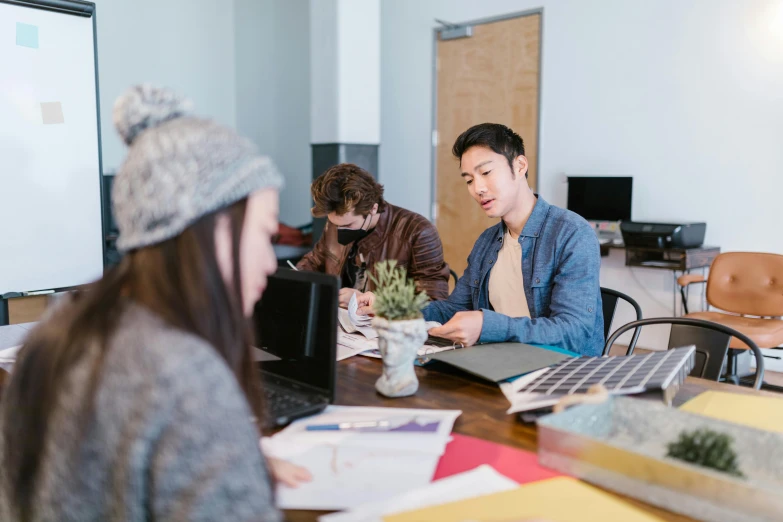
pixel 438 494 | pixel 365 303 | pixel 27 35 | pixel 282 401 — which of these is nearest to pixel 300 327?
pixel 282 401

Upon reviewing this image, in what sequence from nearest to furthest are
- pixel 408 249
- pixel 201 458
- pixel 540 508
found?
pixel 201 458 < pixel 540 508 < pixel 408 249

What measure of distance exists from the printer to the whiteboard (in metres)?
3.10

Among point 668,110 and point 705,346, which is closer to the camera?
point 705,346

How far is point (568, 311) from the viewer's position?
173 centimetres

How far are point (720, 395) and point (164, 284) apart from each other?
1.05m

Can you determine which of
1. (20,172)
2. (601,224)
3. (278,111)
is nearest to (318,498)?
(20,172)

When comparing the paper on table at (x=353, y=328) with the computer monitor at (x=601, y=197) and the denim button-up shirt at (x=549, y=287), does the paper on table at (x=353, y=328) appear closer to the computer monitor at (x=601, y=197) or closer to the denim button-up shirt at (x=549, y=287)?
the denim button-up shirt at (x=549, y=287)

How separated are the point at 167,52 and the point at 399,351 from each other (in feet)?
18.6

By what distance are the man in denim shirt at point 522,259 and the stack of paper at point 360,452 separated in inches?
23.5

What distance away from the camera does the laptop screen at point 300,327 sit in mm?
1220

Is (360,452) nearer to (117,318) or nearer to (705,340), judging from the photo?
(117,318)

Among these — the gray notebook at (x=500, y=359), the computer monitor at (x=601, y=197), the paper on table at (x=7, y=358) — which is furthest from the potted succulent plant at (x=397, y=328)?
the computer monitor at (x=601, y=197)

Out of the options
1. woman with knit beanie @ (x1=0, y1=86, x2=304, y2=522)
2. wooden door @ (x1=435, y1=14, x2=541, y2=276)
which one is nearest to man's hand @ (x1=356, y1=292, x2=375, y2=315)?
woman with knit beanie @ (x1=0, y1=86, x2=304, y2=522)

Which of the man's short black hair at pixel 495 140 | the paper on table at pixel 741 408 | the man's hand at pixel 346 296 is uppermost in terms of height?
the man's short black hair at pixel 495 140
